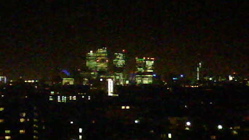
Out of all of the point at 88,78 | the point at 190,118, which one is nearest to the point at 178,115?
the point at 190,118

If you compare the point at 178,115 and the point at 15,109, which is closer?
the point at 178,115

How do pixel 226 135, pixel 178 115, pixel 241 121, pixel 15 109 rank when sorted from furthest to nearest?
1. pixel 15 109
2. pixel 178 115
3. pixel 241 121
4. pixel 226 135

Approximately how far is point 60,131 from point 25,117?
312cm

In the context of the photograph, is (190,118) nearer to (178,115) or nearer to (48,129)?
(178,115)

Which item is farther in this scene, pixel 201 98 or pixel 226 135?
pixel 201 98

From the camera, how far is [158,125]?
15445mm

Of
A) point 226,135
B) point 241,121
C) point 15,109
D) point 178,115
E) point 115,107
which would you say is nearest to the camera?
point 226,135

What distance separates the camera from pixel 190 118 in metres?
17.2

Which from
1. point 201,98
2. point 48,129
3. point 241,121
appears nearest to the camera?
point 48,129

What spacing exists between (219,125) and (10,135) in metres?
6.59

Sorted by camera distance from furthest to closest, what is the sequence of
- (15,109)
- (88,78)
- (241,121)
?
(88,78), (15,109), (241,121)

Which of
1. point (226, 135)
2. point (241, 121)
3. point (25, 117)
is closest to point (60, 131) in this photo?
point (25, 117)

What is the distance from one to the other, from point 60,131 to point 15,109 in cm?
527

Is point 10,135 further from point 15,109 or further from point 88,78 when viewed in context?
point 88,78
